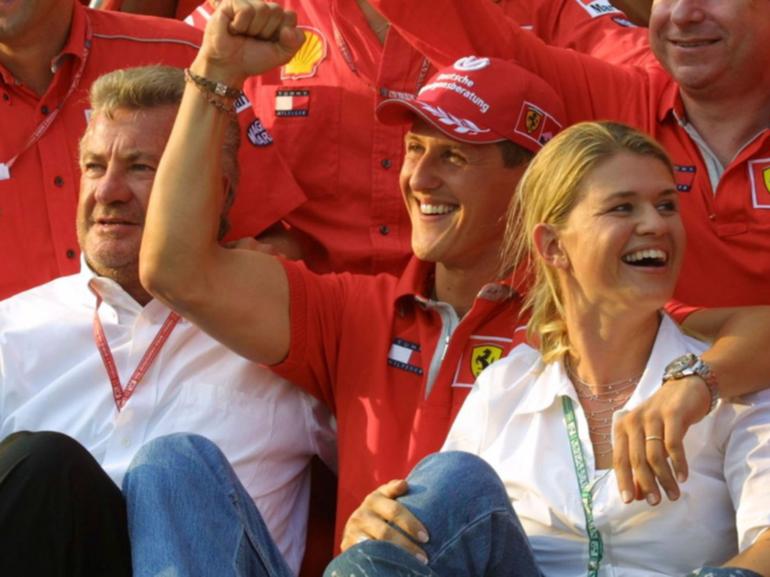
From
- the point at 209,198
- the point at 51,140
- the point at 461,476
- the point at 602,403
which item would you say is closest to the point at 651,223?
the point at 602,403

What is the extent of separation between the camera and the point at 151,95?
3.42 meters

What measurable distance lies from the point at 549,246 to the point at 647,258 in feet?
0.66

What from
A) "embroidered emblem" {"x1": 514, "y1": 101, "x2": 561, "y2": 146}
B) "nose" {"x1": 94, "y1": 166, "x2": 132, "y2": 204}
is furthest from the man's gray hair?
"embroidered emblem" {"x1": 514, "y1": 101, "x2": 561, "y2": 146}

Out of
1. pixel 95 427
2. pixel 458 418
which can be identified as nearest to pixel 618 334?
pixel 458 418

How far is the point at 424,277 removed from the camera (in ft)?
11.2

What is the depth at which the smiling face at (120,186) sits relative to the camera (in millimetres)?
3355

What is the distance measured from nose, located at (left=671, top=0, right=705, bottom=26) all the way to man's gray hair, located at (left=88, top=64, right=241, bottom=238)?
987 mm

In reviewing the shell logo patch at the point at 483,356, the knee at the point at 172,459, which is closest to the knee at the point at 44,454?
the knee at the point at 172,459

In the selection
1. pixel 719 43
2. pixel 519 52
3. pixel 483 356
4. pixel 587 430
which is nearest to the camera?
pixel 587 430

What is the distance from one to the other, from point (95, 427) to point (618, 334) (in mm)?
1090

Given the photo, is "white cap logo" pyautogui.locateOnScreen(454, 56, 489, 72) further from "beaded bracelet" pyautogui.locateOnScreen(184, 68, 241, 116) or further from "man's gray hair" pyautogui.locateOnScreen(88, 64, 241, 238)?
"beaded bracelet" pyautogui.locateOnScreen(184, 68, 241, 116)

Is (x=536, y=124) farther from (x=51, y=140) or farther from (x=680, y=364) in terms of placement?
(x=51, y=140)

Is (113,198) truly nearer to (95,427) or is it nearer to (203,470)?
(95,427)

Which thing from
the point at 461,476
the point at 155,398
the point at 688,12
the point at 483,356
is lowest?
the point at 155,398
